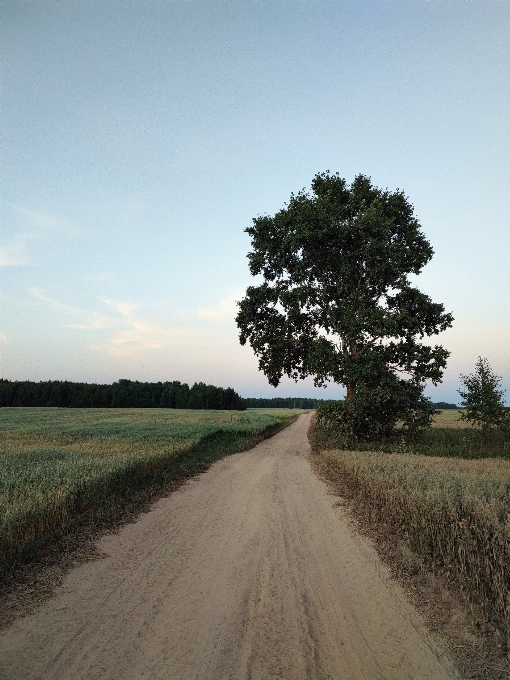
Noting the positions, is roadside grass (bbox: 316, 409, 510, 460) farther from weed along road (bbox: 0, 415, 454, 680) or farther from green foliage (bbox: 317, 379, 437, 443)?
weed along road (bbox: 0, 415, 454, 680)

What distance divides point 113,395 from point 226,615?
5025 inches

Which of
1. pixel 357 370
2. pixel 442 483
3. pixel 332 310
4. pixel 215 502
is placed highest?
pixel 332 310

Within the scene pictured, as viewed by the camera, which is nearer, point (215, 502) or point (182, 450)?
point (215, 502)

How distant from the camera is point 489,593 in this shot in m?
5.43

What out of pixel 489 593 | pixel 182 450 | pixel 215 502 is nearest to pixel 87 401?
pixel 182 450

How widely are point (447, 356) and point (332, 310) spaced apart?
22.3 feet

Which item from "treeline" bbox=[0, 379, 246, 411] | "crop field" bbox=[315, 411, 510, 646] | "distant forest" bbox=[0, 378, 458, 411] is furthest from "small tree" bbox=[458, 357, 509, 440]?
"treeline" bbox=[0, 379, 246, 411]

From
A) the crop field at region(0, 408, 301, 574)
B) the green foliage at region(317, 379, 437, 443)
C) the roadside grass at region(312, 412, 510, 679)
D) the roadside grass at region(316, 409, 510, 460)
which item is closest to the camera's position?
the roadside grass at region(312, 412, 510, 679)

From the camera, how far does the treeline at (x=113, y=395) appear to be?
116m

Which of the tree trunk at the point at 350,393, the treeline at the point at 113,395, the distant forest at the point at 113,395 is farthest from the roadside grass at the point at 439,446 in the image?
the treeline at the point at 113,395

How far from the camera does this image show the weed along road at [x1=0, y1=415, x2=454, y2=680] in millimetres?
4309

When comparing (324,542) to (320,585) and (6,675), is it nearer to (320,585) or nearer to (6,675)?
(320,585)

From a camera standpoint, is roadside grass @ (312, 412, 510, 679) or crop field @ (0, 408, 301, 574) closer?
roadside grass @ (312, 412, 510, 679)

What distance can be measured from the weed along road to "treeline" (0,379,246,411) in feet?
402
